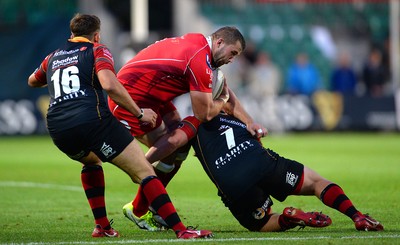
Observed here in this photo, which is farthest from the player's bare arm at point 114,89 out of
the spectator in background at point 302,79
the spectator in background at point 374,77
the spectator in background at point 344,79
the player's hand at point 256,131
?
the spectator in background at point 374,77

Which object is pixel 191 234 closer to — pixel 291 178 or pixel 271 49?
pixel 291 178

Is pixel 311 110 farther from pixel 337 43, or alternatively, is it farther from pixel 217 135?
pixel 217 135

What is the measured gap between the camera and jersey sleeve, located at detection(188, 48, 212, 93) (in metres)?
8.40

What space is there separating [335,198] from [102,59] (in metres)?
2.38

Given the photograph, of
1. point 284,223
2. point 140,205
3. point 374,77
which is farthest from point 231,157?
point 374,77

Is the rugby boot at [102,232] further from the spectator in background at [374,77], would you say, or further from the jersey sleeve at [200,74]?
the spectator in background at [374,77]

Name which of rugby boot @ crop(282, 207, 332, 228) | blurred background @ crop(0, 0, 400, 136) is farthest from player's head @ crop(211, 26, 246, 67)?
blurred background @ crop(0, 0, 400, 136)

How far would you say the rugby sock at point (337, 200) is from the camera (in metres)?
7.94

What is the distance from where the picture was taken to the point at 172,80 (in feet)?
28.9

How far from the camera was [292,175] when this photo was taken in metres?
8.03

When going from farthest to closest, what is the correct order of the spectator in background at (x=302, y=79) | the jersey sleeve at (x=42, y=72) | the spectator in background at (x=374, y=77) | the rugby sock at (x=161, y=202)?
the spectator in background at (x=374, y=77)
the spectator in background at (x=302, y=79)
the jersey sleeve at (x=42, y=72)
the rugby sock at (x=161, y=202)

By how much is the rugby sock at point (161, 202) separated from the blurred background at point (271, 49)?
15445mm

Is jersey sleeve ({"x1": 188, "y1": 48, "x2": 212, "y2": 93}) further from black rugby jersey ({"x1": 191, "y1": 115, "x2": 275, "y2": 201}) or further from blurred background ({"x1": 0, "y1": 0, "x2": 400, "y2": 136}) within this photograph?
blurred background ({"x1": 0, "y1": 0, "x2": 400, "y2": 136})

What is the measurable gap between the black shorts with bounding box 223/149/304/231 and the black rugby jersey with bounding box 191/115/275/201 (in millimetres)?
62
